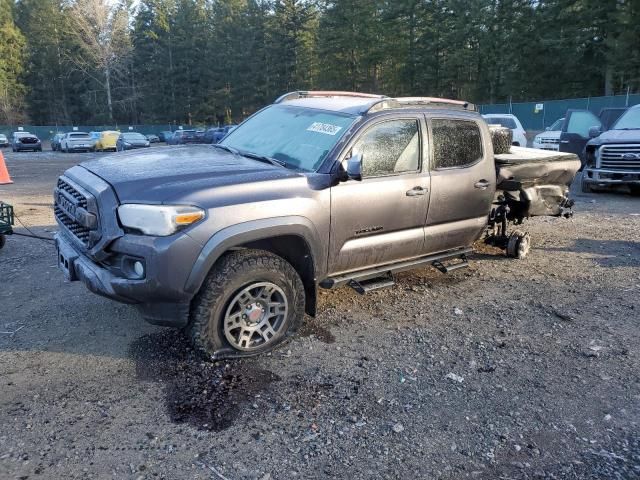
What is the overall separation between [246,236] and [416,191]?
1.81 meters

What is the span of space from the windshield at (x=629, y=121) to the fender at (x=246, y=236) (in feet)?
35.4

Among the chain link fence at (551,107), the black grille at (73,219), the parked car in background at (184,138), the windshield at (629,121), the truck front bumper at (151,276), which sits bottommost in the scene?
the truck front bumper at (151,276)

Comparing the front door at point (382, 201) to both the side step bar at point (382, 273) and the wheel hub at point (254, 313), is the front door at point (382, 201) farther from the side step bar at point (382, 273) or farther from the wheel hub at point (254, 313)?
the wheel hub at point (254, 313)

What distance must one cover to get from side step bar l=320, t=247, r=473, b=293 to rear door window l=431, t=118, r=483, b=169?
92cm

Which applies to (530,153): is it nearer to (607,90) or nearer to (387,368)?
(387,368)

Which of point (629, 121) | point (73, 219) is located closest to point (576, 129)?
point (629, 121)

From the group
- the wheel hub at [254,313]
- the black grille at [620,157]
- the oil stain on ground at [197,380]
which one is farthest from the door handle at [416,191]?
the black grille at [620,157]

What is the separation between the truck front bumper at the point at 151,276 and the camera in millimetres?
3336

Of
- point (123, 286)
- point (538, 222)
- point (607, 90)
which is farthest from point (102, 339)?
point (607, 90)

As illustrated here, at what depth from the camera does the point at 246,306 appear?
3.86 metres

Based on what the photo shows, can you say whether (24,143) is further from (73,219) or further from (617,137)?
(73,219)

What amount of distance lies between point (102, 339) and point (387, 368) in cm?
230

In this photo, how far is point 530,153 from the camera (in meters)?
6.89

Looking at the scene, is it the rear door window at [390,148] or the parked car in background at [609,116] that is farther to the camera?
the parked car in background at [609,116]
